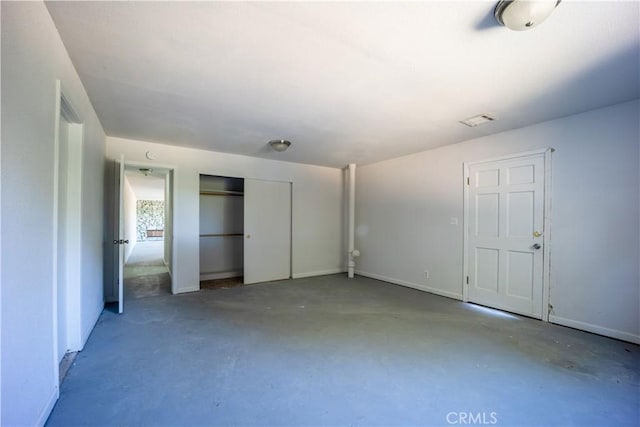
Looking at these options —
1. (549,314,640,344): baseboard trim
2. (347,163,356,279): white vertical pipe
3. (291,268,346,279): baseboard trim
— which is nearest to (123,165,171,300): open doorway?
(291,268,346,279): baseboard trim

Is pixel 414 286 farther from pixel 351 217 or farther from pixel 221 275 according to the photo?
pixel 221 275

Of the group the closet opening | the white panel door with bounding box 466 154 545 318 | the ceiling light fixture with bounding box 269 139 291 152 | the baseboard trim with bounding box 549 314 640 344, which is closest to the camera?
the baseboard trim with bounding box 549 314 640 344

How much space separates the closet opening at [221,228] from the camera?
5.80 m

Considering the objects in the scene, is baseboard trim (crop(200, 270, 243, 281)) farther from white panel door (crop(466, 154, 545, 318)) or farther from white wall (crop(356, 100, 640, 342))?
white panel door (crop(466, 154, 545, 318))

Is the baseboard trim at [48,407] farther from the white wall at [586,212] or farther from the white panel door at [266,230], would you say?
the white wall at [586,212]

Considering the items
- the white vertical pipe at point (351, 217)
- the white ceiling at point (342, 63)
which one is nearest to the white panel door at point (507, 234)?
the white ceiling at point (342, 63)

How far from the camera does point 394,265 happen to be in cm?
524

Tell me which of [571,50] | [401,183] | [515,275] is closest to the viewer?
[571,50]

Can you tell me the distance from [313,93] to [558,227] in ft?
10.4

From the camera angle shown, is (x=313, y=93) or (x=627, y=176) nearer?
(x=313, y=93)

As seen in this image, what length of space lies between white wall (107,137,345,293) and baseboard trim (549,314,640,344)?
3.90 m

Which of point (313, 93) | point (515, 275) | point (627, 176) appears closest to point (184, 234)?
point (313, 93)

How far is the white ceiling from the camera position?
64.3 inches

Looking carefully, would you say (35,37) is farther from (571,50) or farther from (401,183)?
(401,183)
